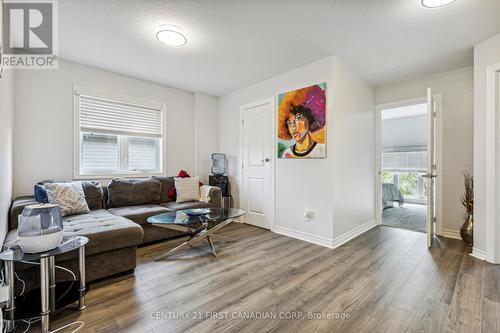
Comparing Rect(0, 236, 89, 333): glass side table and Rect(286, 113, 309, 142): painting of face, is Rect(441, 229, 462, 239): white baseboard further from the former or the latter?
Rect(0, 236, 89, 333): glass side table

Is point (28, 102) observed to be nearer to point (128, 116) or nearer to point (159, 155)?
point (128, 116)

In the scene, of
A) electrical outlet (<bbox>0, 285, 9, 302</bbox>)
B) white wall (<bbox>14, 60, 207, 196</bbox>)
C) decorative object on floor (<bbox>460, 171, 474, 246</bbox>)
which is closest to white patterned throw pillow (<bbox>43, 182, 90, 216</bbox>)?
white wall (<bbox>14, 60, 207, 196</bbox>)

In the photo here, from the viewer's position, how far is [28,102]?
9.07 feet

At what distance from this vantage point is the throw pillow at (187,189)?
3.56 meters

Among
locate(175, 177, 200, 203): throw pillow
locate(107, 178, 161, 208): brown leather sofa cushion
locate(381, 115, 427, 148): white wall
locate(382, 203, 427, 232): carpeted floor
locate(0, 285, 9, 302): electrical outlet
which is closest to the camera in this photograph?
locate(0, 285, 9, 302): electrical outlet

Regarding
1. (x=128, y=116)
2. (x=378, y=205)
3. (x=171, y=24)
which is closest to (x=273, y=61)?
(x=171, y=24)

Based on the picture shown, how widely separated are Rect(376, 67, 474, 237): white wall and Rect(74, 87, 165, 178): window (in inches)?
178

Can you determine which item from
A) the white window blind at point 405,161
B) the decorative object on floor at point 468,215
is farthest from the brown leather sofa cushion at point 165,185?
the white window blind at point 405,161

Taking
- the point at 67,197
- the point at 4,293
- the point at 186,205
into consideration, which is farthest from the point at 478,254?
the point at 67,197

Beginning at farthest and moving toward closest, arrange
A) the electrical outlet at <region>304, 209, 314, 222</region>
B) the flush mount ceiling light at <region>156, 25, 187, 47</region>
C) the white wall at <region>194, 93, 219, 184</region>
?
the white wall at <region>194, 93, 219, 184</region>, the electrical outlet at <region>304, 209, 314, 222</region>, the flush mount ceiling light at <region>156, 25, 187, 47</region>

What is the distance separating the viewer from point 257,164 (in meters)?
3.87

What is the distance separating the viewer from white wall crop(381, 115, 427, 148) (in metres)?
6.20

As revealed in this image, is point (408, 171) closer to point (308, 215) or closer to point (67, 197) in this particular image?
point (308, 215)

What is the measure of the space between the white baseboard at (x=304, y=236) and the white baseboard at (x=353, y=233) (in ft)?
0.32
